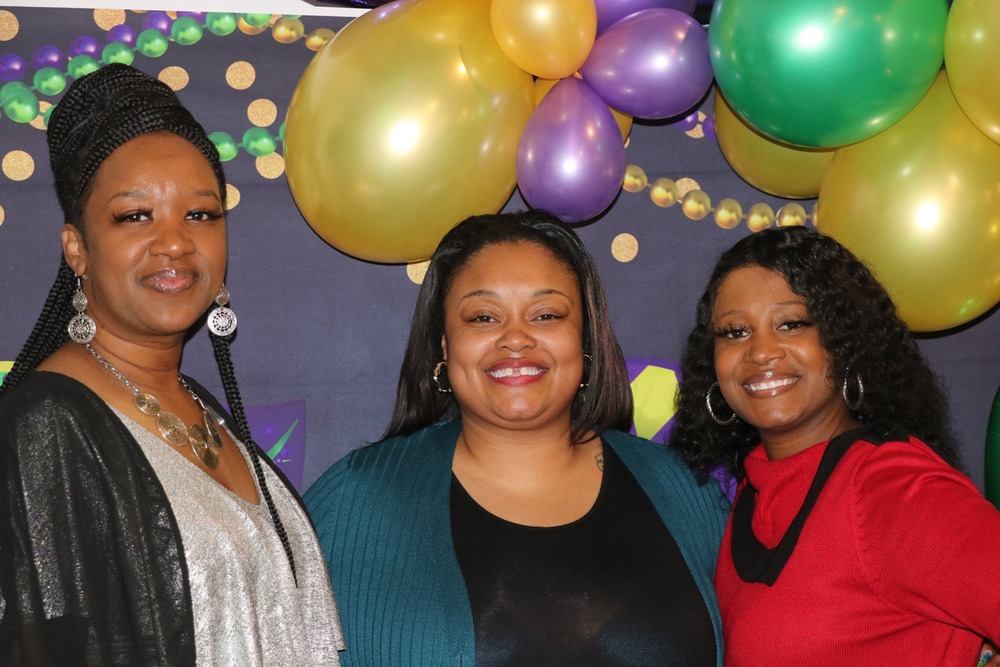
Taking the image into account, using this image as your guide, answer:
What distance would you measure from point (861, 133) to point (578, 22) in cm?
63

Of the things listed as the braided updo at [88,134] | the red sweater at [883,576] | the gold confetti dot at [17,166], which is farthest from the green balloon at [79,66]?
the red sweater at [883,576]

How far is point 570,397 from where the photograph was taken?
7.25ft

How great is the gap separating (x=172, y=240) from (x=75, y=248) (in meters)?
0.17

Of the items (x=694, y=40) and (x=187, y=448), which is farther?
(x=694, y=40)

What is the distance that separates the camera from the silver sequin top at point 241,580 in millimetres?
1696

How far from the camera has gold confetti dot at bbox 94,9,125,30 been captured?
2619 mm

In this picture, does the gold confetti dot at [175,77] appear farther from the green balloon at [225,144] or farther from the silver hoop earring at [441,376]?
the silver hoop earring at [441,376]

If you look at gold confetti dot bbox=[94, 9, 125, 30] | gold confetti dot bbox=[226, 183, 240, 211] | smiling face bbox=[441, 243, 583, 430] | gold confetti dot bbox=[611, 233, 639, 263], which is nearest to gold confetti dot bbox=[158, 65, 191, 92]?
gold confetti dot bbox=[94, 9, 125, 30]

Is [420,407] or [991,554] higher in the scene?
[420,407]

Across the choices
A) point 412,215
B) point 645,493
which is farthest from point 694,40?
point 645,493

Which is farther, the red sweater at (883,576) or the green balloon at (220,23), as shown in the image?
the green balloon at (220,23)

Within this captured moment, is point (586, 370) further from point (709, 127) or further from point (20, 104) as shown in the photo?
point (20, 104)

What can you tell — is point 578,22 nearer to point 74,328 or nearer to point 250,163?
point 250,163

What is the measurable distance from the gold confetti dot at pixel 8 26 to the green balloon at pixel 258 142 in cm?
58
